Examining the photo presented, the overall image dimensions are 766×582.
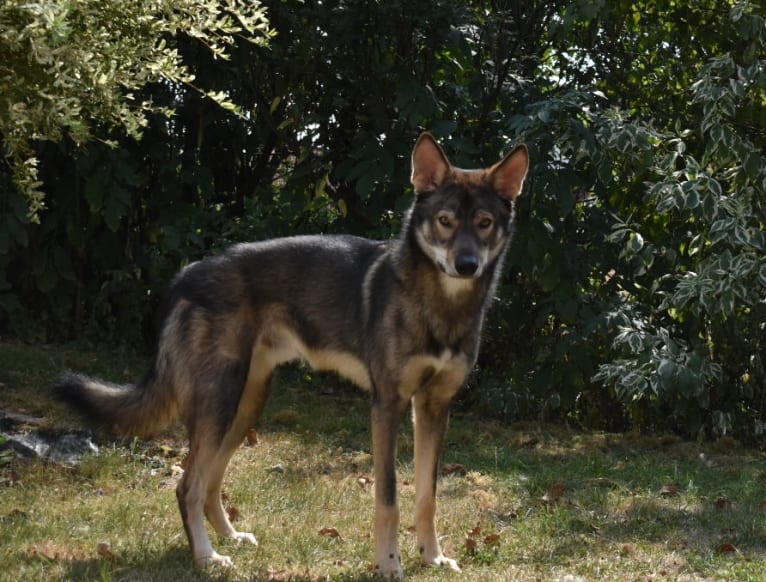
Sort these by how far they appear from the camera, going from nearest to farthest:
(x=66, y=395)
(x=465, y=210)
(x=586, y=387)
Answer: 1. (x=465, y=210)
2. (x=66, y=395)
3. (x=586, y=387)

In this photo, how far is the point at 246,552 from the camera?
16.4 ft

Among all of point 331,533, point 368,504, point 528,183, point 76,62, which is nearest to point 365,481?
point 368,504

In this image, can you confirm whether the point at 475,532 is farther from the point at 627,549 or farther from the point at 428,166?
the point at 428,166

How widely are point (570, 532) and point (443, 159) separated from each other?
1.97 meters

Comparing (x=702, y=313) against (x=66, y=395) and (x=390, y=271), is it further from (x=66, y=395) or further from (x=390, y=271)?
(x=66, y=395)

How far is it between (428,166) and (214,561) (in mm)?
1949

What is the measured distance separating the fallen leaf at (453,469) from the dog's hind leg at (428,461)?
1571mm

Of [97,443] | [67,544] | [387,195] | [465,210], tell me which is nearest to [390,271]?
[465,210]

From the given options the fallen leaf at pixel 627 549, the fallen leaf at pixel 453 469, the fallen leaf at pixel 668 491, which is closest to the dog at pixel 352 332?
the fallen leaf at pixel 627 549

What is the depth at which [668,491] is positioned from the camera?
632cm

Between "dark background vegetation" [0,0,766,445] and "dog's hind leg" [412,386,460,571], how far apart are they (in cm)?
222

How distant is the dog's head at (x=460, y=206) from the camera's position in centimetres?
474

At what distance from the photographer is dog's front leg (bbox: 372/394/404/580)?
4691 millimetres

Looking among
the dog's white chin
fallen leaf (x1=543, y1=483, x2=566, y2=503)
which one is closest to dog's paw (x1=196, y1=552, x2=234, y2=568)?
the dog's white chin
